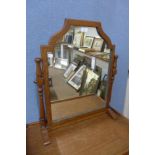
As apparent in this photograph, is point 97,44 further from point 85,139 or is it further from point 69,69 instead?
point 85,139

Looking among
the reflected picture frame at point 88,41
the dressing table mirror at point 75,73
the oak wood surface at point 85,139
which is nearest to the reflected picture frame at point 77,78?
the dressing table mirror at point 75,73

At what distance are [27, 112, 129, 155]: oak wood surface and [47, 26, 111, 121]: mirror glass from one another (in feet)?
0.30

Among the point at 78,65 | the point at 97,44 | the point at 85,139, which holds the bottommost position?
the point at 85,139

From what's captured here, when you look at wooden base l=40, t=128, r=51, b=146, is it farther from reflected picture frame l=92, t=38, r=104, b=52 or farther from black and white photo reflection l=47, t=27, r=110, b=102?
reflected picture frame l=92, t=38, r=104, b=52

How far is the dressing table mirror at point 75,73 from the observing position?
71cm

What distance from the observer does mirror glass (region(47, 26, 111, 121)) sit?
2.41 ft

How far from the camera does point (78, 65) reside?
821 mm

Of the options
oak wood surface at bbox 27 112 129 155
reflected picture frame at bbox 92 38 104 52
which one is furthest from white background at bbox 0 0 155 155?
reflected picture frame at bbox 92 38 104 52

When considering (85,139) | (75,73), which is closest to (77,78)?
(75,73)
